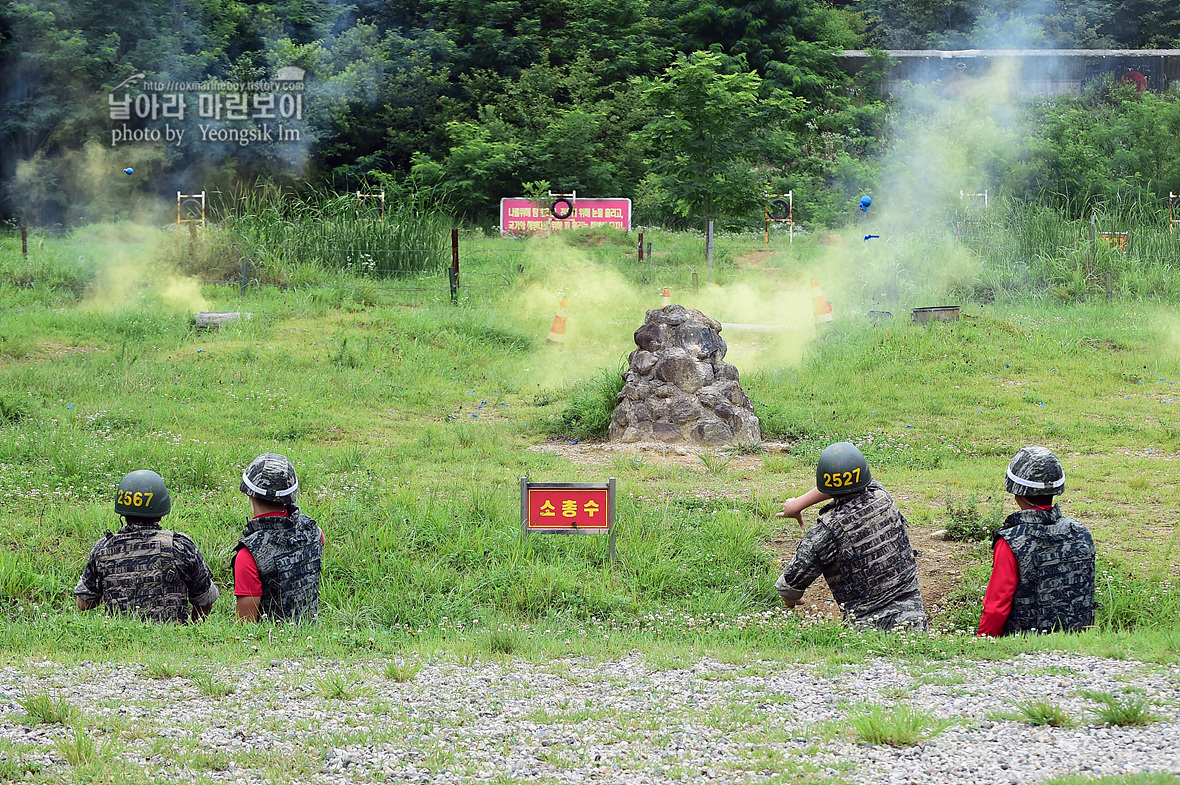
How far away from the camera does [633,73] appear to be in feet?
109

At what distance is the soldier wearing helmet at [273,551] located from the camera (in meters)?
5.71

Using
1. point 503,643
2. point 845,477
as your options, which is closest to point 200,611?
point 503,643

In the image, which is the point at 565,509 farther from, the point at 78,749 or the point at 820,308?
the point at 820,308

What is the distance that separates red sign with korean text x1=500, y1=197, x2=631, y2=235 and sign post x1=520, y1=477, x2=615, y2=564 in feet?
60.4

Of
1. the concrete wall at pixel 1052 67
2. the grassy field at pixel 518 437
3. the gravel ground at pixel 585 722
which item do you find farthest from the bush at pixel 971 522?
the concrete wall at pixel 1052 67

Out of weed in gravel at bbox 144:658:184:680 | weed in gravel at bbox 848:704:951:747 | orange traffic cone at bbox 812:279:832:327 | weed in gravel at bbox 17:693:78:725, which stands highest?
orange traffic cone at bbox 812:279:832:327

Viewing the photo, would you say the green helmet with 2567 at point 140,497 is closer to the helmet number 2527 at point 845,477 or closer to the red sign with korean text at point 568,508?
the red sign with korean text at point 568,508

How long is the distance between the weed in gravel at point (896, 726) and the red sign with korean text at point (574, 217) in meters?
21.3

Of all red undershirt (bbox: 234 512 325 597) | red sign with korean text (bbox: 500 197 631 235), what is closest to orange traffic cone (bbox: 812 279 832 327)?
red sign with korean text (bbox: 500 197 631 235)

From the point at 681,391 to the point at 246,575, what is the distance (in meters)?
5.61

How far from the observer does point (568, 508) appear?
6.98m

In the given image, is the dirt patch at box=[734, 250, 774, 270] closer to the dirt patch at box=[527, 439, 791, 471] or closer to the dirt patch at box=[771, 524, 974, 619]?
the dirt patch at box=[527, 439, 791, 471]

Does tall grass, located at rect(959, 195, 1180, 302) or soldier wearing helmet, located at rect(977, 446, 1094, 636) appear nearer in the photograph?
soldier wearing helmet, located at rect(977, 446, 1094, 636)

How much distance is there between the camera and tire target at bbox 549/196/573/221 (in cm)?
2516
